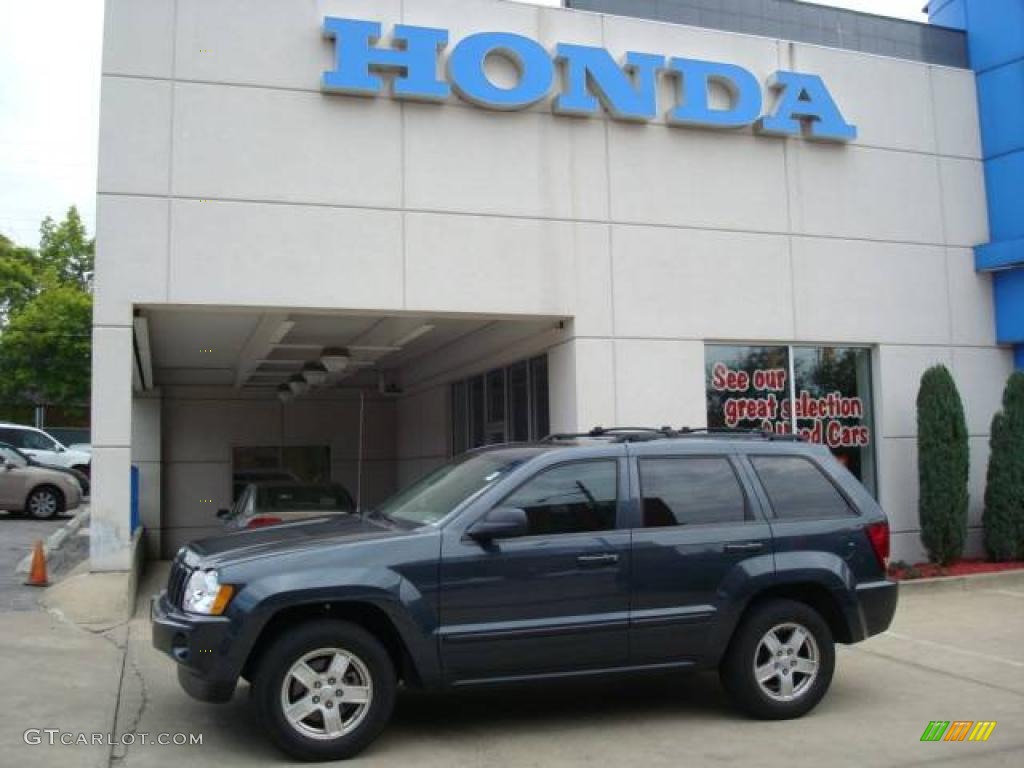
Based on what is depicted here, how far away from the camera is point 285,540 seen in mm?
6004

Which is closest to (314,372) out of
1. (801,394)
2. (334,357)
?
(334,357)

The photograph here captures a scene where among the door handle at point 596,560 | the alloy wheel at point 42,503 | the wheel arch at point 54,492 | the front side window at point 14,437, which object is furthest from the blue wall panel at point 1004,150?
the front side window at point 14,437

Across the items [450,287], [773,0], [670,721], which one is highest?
[773,0]

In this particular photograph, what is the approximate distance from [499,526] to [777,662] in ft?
7.10

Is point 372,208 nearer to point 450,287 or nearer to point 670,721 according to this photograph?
point 450,287

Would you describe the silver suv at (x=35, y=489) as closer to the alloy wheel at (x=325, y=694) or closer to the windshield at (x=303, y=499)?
the windshield at (x=303, y=499)

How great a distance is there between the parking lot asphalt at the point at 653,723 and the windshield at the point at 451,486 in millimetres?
1336

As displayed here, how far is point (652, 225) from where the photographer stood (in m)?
12.0

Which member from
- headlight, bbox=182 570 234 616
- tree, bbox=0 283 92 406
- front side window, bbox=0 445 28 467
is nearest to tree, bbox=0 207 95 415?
tree, bbox=0 283 92 406

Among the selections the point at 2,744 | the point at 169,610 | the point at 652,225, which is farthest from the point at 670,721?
the point at 652,225

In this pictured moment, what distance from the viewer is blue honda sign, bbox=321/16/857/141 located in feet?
35.8

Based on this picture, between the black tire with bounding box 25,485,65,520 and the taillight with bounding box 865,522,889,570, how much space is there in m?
18.4

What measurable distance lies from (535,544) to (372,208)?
5.90 meters

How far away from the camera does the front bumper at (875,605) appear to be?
6730mm
